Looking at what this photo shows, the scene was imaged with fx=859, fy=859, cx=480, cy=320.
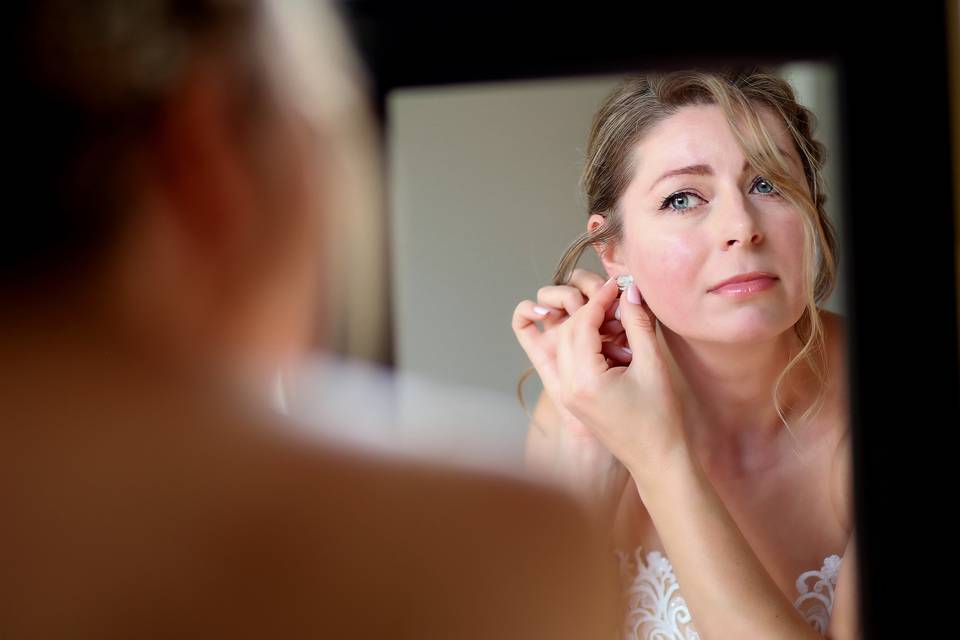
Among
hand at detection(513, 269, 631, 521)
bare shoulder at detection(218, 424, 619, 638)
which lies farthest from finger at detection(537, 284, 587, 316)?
bare shoulder at detection(218, 424, 619, 638)

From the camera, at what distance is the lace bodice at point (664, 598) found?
18.5 inches

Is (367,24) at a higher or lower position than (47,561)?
higher

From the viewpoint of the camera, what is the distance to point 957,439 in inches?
15.6

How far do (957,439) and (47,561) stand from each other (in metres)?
0.44

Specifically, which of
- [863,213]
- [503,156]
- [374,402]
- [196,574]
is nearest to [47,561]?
[196,574]

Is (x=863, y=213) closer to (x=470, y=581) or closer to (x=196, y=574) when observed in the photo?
(x=470, y=581)

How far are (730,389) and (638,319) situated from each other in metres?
0.07

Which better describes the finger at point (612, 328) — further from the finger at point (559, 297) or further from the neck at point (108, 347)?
the neck at point (108, 347)

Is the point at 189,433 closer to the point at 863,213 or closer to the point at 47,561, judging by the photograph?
the point at 47,561

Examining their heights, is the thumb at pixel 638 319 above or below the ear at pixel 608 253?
below

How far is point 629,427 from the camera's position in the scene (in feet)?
1.62

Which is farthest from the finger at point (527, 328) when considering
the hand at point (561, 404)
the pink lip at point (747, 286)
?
the pink lip at point (747, 286)

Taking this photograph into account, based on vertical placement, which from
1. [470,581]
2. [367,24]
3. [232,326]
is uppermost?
[367,24]

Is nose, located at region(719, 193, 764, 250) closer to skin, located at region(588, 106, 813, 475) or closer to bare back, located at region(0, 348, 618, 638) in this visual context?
skin, located at region(588, 106, 813, 475)
